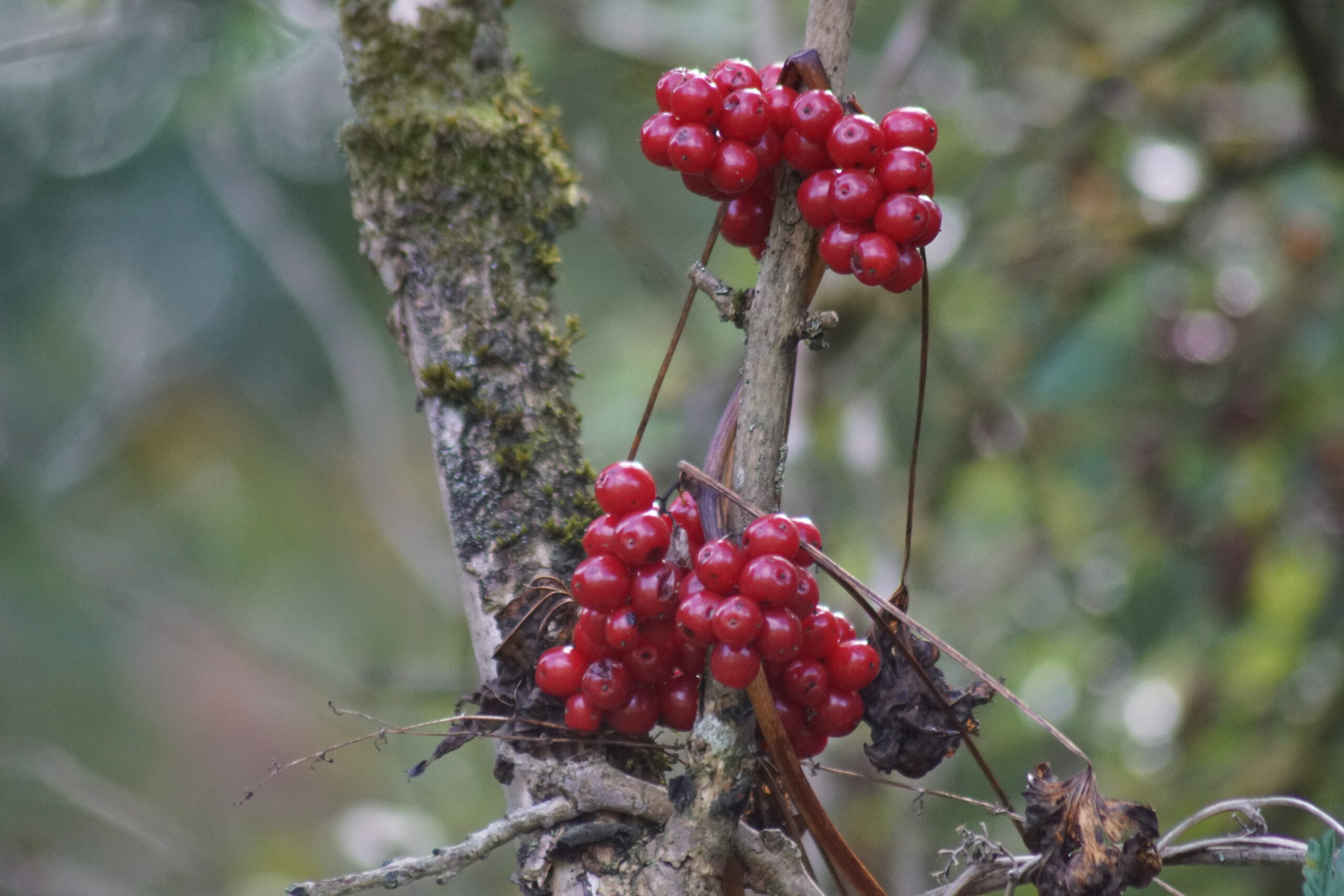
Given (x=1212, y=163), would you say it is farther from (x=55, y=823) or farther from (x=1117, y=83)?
(x=55, y=823)

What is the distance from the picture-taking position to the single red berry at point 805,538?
1161 millimetres

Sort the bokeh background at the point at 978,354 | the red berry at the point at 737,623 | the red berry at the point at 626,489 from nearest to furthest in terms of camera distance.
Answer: the red berry at the point at 737,623 < the red berry at the point at 626,489 < the bokeh background at the point at 978,354

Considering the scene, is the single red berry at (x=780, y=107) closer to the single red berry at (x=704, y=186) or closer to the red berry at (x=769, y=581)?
the single red berry at (x=704, y=186)

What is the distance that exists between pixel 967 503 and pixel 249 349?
4.58m

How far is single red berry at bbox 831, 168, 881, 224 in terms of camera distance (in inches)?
44.4

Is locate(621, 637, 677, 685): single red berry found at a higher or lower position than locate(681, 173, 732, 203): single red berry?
lower

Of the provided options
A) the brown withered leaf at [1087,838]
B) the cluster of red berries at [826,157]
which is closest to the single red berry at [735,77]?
the cluster of red berries at [826,157]

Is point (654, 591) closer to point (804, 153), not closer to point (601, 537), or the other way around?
point (601, 537)

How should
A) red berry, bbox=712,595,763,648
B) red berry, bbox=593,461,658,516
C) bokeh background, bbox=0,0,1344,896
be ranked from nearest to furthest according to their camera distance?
red berry, bbox=712,595,763,648 → red berry, bbox=593,461,658,516 → bokeh background, bbox=0,0,1344,896

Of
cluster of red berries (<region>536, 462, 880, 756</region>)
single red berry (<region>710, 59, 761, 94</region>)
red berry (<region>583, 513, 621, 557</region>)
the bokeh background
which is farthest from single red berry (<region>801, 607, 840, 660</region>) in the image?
the bokeh background

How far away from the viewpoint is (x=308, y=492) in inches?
470

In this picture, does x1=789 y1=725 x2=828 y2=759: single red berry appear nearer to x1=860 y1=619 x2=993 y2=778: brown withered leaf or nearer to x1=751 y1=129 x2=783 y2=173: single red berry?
x1=860 y1=619 x2=993 y2=778: brown withered leaf

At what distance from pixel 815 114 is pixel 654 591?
1.64ft

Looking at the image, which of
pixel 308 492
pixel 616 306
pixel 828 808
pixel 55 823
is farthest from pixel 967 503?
pixel 308 492
